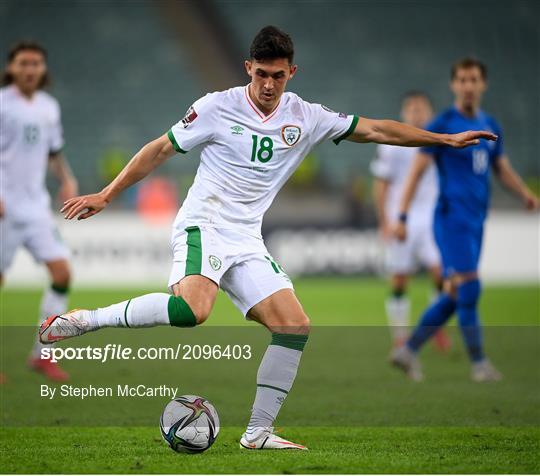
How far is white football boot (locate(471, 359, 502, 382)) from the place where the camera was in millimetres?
8816

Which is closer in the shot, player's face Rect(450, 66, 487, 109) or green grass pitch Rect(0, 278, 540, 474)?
green grass pitch Rect(0, 278, 540, 474)

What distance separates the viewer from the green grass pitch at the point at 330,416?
5.26m

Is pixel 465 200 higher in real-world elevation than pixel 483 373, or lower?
higher

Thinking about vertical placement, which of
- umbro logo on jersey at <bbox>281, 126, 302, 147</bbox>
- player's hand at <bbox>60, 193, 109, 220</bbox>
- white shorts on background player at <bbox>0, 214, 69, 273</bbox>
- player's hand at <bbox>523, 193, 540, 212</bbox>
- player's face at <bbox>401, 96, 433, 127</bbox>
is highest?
player's face at <bbox>401, 96, 433, 127</bbox>

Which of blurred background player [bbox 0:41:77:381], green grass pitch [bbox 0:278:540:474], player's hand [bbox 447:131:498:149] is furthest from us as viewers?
blurred background player [bbox 0:41:77:381]

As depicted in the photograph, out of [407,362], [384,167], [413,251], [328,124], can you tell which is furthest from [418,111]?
[328,124]

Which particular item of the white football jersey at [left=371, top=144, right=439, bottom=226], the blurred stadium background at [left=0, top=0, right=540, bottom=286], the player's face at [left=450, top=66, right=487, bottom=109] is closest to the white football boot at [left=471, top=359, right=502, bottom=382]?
the player's face at [left=450, top=66, right=487, bottom=109]

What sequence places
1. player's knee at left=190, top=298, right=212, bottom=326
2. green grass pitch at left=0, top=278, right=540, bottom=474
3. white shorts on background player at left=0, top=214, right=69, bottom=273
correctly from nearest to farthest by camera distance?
green grass pitch at left=0, top=278, right=540, bottom=474, player's knee at left=190, top=298, right=212, bottom=326, white shorts on background player at left=0, top=214, right=69, bottom=273

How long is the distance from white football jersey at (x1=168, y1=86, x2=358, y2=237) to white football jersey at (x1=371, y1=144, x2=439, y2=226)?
531cm

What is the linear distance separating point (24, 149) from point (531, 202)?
4.51 meters

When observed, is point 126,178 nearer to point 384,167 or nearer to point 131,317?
point 131,317

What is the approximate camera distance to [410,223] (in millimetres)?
11477

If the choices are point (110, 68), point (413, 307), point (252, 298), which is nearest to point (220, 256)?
point (252, 298)

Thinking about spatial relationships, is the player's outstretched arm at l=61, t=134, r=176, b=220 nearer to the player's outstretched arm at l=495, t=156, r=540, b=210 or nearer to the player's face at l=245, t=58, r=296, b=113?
the player's face at l=245, t=58, r=296, b=113
